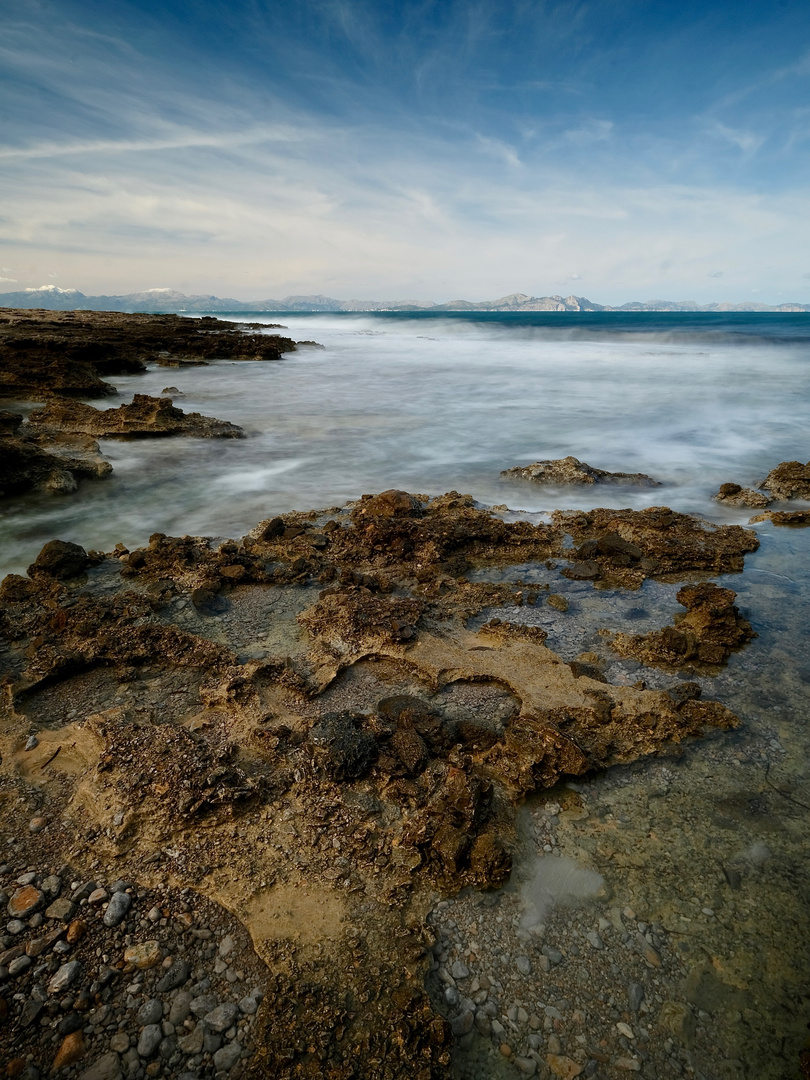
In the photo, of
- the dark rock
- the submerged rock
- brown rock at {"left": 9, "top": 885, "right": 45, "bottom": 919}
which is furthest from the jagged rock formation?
the submerged rock

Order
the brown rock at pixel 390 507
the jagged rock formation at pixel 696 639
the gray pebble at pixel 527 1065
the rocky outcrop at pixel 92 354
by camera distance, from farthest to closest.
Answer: the rocky outcrop at pixel 92 354 → the brown rock at pixel 390 507 → the jagged rock formation at pixel 696 639 → the gray pebble at pixel 527 1065

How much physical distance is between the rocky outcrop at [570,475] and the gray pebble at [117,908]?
6841 millimetres

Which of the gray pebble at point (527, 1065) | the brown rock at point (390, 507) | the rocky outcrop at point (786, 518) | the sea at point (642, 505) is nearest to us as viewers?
the gray pebble at point (527, 1065)

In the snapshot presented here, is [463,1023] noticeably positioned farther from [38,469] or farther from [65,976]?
[38,469]

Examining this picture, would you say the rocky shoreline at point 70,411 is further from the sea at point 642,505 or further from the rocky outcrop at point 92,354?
the sea at point 642,505

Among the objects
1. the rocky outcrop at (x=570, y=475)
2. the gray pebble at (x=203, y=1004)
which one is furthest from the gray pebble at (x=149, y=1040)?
the rocky outcrop at (x=570, y=475)

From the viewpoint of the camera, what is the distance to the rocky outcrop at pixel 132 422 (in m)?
9.65

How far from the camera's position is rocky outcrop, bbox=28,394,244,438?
9648 millimetres

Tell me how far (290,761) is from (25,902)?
1.12m

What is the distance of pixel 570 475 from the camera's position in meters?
7.78

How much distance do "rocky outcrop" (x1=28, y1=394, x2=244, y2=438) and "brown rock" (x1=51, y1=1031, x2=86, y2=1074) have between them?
31.3 feet

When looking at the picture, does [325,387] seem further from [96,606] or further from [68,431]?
[96,606]

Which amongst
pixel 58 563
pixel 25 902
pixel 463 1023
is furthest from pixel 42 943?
pixel 58 563

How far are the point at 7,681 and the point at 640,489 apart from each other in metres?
7.49
